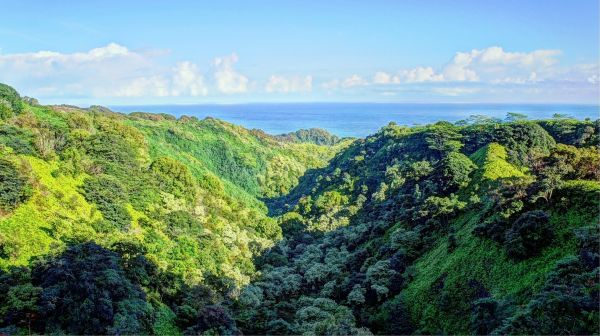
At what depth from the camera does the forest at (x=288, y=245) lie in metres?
30.6

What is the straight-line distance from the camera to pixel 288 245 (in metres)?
77.6

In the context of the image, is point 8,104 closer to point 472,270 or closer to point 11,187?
point 11,187

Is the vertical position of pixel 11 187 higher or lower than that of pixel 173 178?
higher

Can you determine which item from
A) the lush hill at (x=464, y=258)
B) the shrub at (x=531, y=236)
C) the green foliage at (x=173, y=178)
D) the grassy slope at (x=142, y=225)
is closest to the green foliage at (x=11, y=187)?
the grassy slope at (x=142, y=225)

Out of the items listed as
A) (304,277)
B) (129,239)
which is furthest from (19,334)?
(304,277)

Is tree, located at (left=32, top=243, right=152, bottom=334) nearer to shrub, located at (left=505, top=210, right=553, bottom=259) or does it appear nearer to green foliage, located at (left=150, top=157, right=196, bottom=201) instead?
shrub, located at (left=505, top=210, right=553, bottom=259)

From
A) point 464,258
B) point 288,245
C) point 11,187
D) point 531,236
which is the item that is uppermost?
point 11,187

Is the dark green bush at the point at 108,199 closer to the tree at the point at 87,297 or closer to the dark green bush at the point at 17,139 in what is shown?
the dark green bush at the point at 17,139

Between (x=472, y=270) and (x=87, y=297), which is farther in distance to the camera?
(x=472, y=270)

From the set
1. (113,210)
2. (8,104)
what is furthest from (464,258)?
(8,104)

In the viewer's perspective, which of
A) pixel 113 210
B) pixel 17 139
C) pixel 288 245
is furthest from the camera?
pixel 288 245

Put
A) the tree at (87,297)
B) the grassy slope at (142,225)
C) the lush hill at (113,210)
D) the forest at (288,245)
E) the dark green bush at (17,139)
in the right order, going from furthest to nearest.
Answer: the dark green bush at (17,139), the lush hill at (113,210), the grassy slope at (142,225), the forest at (288,245), the tree at (87,297)

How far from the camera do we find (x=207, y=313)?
3553 centimetres

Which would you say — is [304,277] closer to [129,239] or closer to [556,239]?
[129,239]
